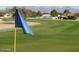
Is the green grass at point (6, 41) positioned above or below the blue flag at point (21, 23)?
below

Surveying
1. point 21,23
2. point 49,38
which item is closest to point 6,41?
point 21,23

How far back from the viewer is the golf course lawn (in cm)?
322

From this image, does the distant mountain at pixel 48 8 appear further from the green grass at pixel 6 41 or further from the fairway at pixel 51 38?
the green grass at pixel 6 41

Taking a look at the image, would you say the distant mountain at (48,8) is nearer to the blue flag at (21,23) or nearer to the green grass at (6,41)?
the blue flag at (21,23)

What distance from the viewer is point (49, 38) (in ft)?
10.6

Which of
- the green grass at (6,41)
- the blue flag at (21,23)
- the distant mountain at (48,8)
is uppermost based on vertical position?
the distant mountain at (48,8)

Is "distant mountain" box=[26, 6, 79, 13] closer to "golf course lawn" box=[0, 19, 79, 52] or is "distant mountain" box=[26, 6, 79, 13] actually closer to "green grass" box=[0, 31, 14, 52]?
"golf course lawn" box=[0, 19, 79, 52]

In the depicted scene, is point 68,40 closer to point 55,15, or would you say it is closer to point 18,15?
point 55,15

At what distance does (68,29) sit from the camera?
3.24 metres

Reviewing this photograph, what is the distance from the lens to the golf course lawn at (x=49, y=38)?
322cm

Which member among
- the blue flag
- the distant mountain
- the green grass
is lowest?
the green grass

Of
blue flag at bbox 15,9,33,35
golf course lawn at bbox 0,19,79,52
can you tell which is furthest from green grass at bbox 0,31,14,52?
blue flag at bbox 15,9,33,35

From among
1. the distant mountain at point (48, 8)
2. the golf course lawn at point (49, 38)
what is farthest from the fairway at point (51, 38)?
the distant mountain at point (48, 8)

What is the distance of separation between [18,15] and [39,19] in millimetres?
205
